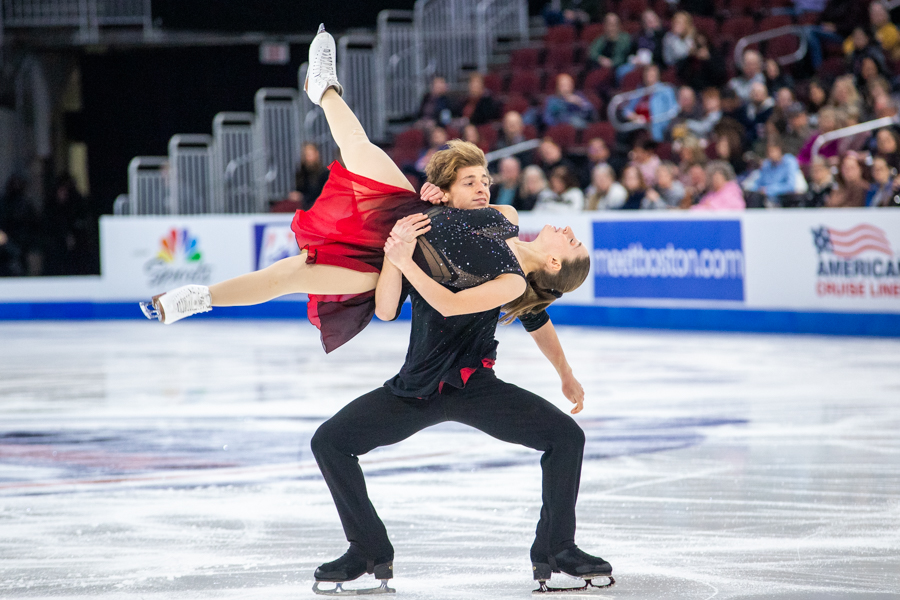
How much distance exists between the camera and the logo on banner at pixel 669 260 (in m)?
10.6

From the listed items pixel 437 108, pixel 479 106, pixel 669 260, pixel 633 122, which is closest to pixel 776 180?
pixel 669 260

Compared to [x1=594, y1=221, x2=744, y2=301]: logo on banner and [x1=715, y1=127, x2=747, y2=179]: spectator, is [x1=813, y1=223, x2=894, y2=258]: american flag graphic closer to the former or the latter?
[x1=594, y1=221, x2=744, y2=301]: logo on banner

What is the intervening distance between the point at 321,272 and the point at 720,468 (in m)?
2.34

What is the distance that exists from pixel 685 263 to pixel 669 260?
177mm

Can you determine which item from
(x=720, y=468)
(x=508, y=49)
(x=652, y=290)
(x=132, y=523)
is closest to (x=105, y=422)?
(x=132, y=523)

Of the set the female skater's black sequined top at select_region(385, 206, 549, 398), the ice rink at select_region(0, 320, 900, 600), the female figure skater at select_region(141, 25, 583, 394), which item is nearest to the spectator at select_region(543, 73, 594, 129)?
the ice rink at select_region(0, 320, 900, 600)

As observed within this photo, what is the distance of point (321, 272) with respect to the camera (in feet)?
11.8

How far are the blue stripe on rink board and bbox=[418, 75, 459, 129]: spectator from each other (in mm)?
3012

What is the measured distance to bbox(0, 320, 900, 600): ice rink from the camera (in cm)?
365

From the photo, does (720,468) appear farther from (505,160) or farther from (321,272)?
(505,160)

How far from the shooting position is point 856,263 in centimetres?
968

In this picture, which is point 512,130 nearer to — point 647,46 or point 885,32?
point 647,46

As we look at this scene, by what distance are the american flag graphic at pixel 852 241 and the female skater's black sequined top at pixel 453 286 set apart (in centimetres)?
679

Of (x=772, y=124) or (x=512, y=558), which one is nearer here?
(x=512, y=558)
